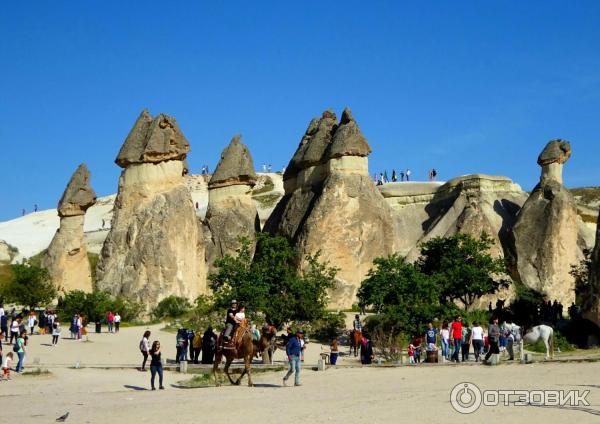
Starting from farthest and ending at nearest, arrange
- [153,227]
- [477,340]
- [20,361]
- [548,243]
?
1. [548,243]
2. [153,227]
3. [477,340]
4. [20,361]

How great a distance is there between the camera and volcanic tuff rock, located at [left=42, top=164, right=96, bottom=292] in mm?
30953

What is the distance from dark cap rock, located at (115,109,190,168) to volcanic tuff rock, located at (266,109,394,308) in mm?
4903

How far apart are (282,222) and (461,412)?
23.5 meters

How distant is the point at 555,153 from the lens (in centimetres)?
3475

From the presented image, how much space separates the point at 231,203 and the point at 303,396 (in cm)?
2264

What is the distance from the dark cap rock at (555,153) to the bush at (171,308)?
53.7 ft

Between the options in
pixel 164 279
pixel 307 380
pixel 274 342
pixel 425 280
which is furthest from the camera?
pixel 164 279

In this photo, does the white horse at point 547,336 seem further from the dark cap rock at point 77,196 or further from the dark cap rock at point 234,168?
the dark cap rock at point 77,196

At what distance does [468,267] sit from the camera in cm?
2483

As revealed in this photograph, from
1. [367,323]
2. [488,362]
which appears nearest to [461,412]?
[488,362]

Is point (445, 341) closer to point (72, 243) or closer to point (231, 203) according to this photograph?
point (231, 203)

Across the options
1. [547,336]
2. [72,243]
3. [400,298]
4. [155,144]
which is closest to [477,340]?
[547,336]

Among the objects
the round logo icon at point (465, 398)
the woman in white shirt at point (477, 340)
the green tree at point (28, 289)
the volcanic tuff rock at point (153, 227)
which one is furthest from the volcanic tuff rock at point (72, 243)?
the round logo icon at point (465, 398)

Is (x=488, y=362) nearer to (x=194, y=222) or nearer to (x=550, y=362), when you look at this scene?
(x=550, y=362)
